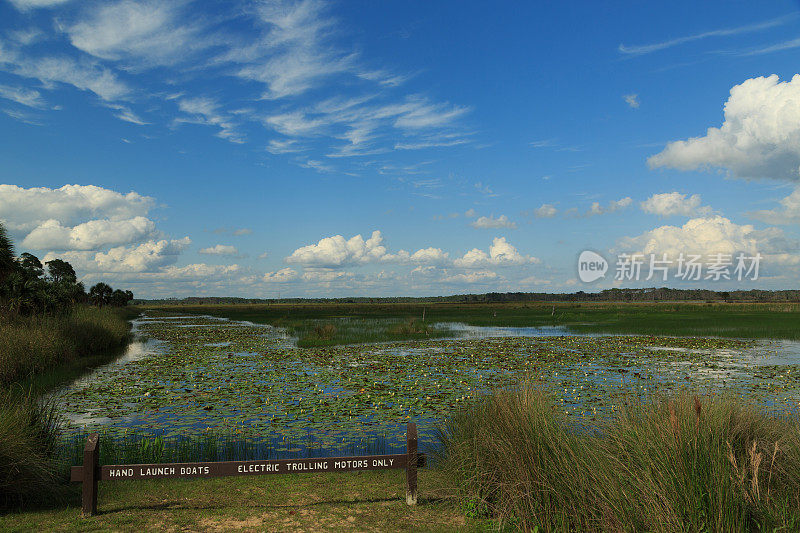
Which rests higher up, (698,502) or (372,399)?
(698,502)

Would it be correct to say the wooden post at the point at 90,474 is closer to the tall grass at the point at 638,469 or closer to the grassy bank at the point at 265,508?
the grassy bank at the point at 265,508

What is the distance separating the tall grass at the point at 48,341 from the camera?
19.0m

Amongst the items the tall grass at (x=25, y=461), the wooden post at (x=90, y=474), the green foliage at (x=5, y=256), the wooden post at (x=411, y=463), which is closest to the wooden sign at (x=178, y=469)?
the wooden post at (x=90, y=474)

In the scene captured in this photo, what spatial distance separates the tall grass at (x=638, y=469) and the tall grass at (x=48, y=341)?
48.9 feet

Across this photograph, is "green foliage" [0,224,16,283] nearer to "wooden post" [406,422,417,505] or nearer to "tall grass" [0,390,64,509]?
"tall grass" [0,390,64,509]

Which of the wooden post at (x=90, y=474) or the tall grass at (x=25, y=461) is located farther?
the tall grass at (x=25, y=461)

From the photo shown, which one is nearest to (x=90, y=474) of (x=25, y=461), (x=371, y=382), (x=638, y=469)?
(x=25, y=461)

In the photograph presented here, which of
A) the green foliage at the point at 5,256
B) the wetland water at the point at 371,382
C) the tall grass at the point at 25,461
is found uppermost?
the green foliage at the point at 5,256

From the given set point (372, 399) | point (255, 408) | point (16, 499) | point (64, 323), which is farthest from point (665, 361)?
point (64, 323)

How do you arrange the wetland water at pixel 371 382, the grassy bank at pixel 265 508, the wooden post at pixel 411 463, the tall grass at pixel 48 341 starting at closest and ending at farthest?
the grassy bank at pixel 265 508 < the wooden post at pixel 411 463 < the wetland water at pixel 371 382 < the tall grass at pixel 48 341

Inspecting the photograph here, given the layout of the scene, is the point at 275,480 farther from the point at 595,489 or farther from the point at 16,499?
the point at 595,489

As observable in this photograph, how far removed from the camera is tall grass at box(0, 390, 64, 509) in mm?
7328

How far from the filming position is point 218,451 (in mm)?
10258

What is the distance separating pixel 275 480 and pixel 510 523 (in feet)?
14.5
